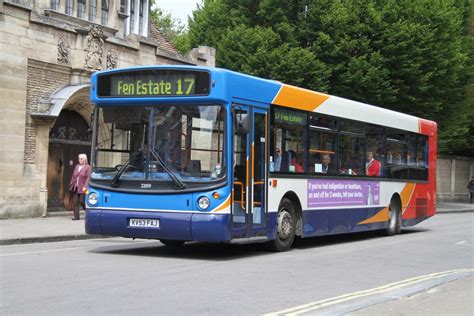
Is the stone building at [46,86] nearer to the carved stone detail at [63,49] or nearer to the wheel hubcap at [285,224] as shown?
the carved stone detail at [63,49]

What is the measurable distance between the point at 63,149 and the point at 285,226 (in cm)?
1054

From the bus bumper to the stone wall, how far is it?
125 ft

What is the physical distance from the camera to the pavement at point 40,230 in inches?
555

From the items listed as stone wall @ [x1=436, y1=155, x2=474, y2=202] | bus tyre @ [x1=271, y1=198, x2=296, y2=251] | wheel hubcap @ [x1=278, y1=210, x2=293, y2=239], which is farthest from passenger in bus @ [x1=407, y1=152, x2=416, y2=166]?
stone wall @ [x1=436, y1=155, x2=474, y2=202]

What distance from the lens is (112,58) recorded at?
2222cm

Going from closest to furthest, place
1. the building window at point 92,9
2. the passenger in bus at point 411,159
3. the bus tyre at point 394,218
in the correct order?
the bus tyre at point 394,218
the passenger in bus at point 411,159
the building window at point 92,9

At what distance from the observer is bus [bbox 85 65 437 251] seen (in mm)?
11164

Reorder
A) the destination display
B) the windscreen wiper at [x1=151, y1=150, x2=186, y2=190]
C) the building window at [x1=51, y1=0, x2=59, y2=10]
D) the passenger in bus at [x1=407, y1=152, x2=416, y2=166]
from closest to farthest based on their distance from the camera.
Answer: the windscreen wiper at [x1=151, y1=150, x2=186, y2=190]
the destination display
the passenger in bus at [x1=407, y1=152, x2=416, y2=166]
the building window at [x1=51, y1=0, x2=59, y2=10]

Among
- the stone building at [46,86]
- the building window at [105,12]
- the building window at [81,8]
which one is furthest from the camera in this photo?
the building window at [105,12]

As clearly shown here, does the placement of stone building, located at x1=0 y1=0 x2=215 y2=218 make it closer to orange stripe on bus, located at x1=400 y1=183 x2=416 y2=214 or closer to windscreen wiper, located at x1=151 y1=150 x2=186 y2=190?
windscreen wiper, located at x1=151 y1=150 x2=186 y2=190

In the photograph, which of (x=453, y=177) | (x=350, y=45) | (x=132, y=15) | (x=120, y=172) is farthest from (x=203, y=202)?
(x=453, y=177)

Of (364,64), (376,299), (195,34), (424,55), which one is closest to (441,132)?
(424,55)

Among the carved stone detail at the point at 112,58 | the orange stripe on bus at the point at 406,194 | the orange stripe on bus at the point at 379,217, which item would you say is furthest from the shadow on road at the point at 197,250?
the carved stone detail at the point at 112,58

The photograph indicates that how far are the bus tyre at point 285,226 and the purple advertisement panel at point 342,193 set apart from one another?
28.3 inches
